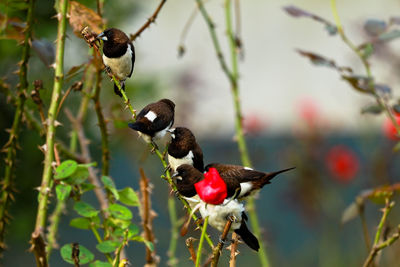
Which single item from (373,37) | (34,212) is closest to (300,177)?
(34,212)

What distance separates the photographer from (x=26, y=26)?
1.01 meters

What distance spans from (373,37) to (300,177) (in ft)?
5.10

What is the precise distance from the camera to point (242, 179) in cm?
63

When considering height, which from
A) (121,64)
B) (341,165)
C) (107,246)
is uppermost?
(121,64)

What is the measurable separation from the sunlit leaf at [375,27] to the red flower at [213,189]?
2.33ft

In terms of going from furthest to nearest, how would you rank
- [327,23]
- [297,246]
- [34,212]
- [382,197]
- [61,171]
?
[297,246] → [34,212] → [327,23] → [382,197] → [61,171]

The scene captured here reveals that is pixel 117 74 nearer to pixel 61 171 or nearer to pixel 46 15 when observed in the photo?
pixel 61 171

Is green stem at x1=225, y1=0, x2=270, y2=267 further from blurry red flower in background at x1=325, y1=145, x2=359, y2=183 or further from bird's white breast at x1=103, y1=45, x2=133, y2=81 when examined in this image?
blurry red flower in background at x1=325, y1=145, x2=359, y2=183

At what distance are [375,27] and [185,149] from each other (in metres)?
0.65

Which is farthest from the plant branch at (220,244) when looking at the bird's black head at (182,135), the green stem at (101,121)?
the green stem at (101,121)

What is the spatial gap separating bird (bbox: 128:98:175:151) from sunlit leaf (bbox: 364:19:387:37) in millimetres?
592

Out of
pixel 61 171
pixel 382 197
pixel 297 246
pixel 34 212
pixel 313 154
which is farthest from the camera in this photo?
pixel 297 246

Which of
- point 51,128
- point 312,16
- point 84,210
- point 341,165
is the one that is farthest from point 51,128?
point 341,165

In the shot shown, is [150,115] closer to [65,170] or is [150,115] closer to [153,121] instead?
[153,121]
